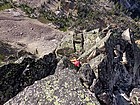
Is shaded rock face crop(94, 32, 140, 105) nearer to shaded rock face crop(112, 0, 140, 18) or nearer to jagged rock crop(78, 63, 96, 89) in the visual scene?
jagged rock crop(78, 63, 96, 89)

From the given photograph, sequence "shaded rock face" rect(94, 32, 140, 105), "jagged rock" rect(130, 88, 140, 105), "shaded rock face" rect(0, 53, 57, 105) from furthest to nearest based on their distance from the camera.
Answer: "jagged rock" rect(130, 88, 140, 105), "shaded rock face" rect(94, 32, 140, 105), "shaded rock face" rect(0, 53, 57, 105)

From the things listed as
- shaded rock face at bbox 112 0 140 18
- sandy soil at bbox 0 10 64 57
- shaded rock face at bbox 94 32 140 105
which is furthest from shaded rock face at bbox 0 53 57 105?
shaded rock face at bbox 112 0 140 18

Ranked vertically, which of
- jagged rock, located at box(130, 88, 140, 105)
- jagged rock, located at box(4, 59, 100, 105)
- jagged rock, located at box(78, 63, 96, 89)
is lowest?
jagged rock, located at box(130, 88, 140, 105)

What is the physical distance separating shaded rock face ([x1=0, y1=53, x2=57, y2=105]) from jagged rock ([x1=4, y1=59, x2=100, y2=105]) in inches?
107

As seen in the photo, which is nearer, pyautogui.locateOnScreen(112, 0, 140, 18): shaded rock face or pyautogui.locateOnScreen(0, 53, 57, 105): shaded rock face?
pyautogui.locateOnScreen(0, 53, 57, 105): shaded rock face

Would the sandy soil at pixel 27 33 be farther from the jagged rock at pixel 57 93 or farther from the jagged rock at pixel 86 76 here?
the jagged rock at pixel 57 93

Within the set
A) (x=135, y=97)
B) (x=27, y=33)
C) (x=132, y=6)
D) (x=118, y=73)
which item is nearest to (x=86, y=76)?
(x=135, y=97)

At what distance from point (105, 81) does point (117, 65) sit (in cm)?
759

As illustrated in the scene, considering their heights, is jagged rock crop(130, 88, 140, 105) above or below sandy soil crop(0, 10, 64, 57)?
above

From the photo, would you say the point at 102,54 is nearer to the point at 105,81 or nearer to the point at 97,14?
the point at 105,81

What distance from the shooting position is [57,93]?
1343 cm

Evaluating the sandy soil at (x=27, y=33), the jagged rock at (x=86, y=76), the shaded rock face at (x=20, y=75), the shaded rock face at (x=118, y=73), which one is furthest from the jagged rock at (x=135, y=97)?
the sandy soil at (x=27, y=33)

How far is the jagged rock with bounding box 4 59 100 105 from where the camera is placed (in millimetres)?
13109

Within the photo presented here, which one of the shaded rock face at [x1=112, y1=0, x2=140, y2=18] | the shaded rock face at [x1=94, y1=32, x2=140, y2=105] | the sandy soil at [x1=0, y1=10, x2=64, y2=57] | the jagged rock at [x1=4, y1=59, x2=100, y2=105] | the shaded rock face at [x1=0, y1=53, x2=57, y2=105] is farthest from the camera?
the shaded rock face at [x1=112, y1=0, x2=140, y2=18]
